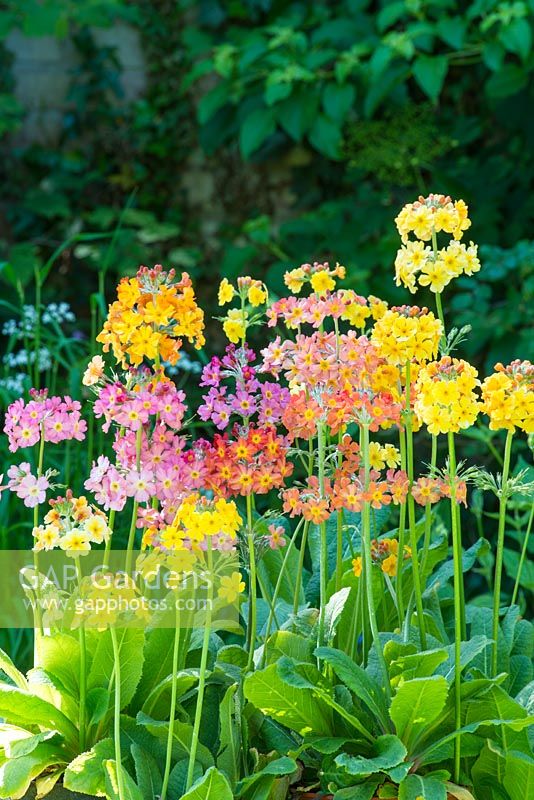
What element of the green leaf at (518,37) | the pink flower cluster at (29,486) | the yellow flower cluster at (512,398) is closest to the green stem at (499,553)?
the yellow flower cluster at (512,398)

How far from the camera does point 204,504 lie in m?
1.05

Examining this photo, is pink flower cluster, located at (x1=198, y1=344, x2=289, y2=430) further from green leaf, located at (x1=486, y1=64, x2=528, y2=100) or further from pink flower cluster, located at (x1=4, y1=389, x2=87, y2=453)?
green leaf, located at (x1=486, y1=64, x2=528, y2=100)

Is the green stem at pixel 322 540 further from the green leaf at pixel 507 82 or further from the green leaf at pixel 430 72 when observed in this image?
the green leaf at pixel 507 82

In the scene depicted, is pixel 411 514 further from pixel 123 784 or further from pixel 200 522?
pixel 123 784

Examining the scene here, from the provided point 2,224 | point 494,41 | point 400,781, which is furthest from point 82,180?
point 400,781

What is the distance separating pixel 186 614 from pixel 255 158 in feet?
10.4

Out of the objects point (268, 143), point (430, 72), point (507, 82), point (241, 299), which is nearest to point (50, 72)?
point (268, 143)

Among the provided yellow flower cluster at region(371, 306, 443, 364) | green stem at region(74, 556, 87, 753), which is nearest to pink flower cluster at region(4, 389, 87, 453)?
green stem at region(74, 556, 87, 753)

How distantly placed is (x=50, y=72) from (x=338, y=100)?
4.33 ft

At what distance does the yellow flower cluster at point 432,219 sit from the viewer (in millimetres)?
1134

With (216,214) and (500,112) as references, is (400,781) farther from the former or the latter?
(216,214)

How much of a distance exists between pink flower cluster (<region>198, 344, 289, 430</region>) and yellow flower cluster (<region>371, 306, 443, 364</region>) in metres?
0.15

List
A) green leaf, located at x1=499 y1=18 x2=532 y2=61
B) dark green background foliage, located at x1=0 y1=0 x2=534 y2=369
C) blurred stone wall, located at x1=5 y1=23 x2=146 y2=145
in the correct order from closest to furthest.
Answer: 1. green leaf, located at x1=499 y1=18 x2=532 y2=61
2. dark green background foliage, located at x1=0 y1=0 x2=534 y2=369
3. blurred stone wall, located at x1=5 y1=23 x2=146 y2=145

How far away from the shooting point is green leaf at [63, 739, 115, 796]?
1169mm
